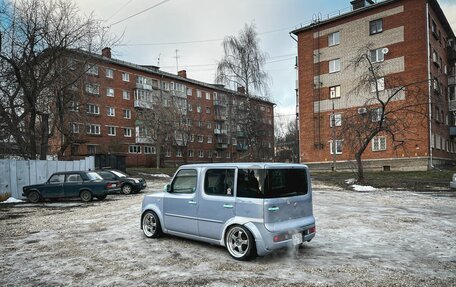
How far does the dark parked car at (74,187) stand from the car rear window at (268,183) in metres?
12.7

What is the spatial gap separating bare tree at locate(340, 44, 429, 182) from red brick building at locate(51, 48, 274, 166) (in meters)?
11.3

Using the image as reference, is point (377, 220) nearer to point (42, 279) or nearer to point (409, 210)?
point (409, 210)

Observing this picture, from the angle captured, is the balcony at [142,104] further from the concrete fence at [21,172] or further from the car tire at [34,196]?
the car tire at [34,196]

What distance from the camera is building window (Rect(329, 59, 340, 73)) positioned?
38.7 meters

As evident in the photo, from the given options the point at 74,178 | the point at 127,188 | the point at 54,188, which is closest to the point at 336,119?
the point at 127,188

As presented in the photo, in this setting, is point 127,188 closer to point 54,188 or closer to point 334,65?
point 54,188

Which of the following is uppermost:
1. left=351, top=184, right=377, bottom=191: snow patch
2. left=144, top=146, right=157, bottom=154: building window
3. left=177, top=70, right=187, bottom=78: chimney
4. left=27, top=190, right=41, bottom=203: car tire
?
left=177, top=70, right=187, bottom=78: chimney

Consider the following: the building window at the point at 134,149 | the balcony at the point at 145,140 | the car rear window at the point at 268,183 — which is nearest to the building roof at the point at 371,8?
the balcony at the point at 145,140

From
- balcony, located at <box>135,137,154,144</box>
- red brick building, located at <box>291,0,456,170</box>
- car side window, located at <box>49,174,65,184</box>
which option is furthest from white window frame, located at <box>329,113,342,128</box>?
balcony, located at <box>135,137,154,144</box>

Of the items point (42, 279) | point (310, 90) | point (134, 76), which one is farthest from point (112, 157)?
point (42, 279)

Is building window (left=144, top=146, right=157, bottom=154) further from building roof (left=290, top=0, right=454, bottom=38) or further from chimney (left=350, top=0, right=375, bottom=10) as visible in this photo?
chimney (left=350, top=0, right=375, bottom=10)

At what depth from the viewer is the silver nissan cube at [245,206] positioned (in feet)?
20.6

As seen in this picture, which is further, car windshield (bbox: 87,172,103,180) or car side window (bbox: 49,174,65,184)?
car side window (bbox: 49,174,65,184)

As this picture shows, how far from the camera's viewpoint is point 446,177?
84.9ft
